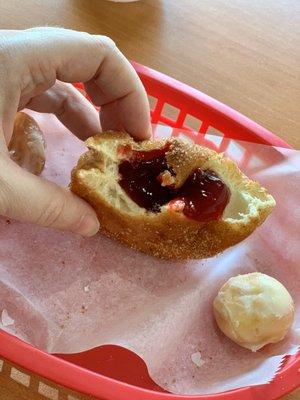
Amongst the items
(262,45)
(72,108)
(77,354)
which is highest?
(262,45)

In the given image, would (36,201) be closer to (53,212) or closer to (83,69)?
(53,212)

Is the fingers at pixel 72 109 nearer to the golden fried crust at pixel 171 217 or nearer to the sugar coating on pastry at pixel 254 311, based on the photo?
the golden fried crust at pixel 171 217

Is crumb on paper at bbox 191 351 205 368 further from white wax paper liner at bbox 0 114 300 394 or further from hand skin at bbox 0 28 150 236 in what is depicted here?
hand skin at bbox 0 28 150 236

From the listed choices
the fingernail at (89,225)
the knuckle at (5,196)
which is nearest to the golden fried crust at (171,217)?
the fingernail at (89,225)

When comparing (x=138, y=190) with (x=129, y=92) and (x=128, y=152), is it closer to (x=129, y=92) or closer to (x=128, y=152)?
(x=128, y=152)

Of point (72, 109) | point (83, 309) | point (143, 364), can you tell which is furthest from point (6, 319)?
point (72, 109)

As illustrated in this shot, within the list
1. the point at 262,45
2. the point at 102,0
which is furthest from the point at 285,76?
the point at 102,0
